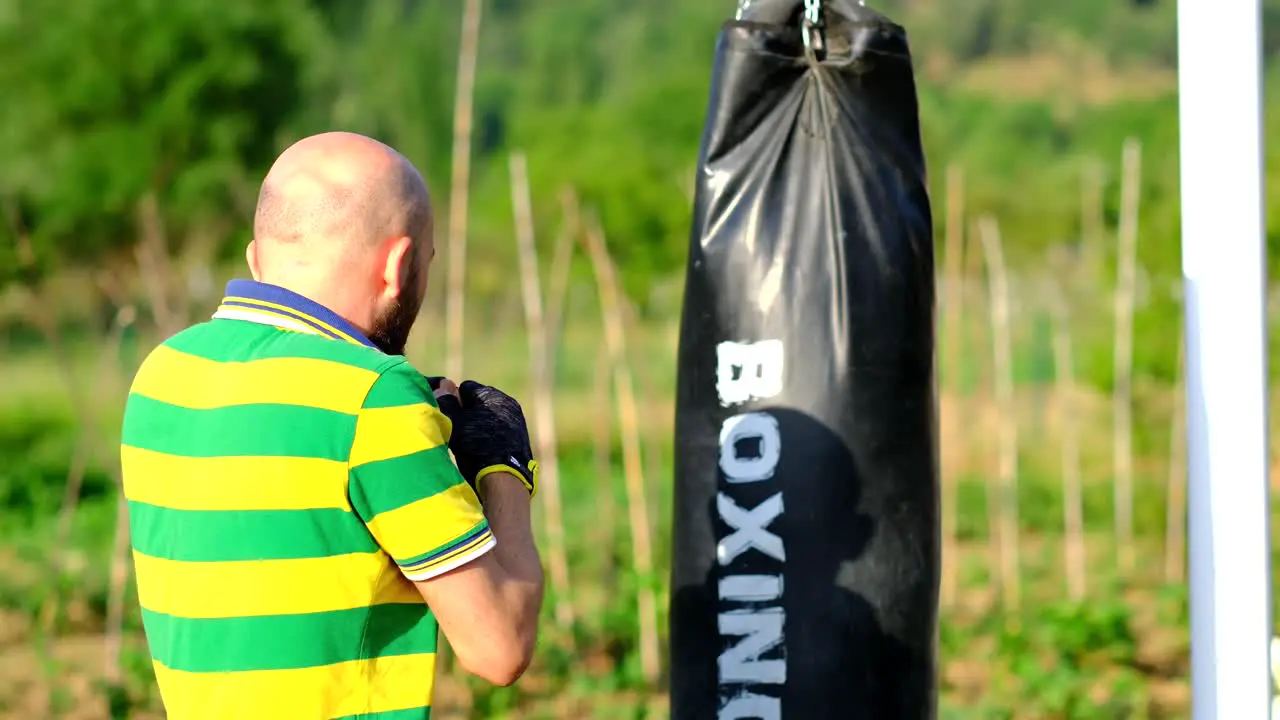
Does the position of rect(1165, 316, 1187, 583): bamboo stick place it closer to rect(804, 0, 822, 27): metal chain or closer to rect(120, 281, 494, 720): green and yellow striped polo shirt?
rect(804, 0, 822, 27): metal chain

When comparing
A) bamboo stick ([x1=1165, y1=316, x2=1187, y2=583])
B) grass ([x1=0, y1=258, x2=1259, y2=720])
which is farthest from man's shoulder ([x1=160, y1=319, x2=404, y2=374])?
bamboo stick ([x1=1165, y1=316, x2=1187, y2=583])

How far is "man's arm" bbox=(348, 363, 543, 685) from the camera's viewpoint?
3.94ft

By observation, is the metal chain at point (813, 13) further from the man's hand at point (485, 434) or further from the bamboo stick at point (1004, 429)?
the bamboo stick at point (1004, 429)

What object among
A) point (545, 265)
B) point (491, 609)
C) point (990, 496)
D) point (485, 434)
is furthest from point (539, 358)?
point (545, 265)

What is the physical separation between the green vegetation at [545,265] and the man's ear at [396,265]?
282 centimetres

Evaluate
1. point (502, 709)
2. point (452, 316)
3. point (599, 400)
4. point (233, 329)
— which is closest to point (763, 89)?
point (233, 329)

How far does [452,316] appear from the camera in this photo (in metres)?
3.85

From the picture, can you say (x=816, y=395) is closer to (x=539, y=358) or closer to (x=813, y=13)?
(x=813, y=13)

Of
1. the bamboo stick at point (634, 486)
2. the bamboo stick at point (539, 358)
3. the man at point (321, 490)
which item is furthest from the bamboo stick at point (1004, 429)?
the man at point (321, 490)

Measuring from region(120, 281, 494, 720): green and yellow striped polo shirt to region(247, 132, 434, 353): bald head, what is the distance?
0.03 m

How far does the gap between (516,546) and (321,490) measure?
0.63 ft

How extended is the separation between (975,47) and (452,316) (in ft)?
60.1

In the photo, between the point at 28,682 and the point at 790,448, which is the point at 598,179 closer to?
the point at 28,682

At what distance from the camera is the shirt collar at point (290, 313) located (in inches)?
50.2
